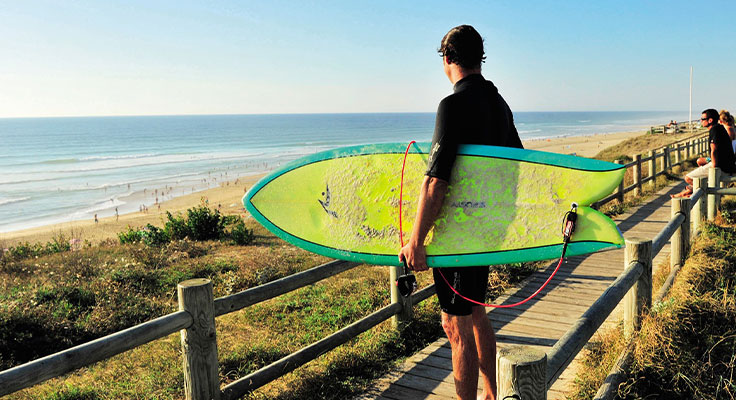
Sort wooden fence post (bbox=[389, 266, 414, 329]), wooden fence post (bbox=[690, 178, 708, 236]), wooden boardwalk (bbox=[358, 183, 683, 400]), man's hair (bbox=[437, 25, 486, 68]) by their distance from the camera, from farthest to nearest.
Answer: wooden fence post (bbox=[690, 178, 708, 236]) < wooden fence post (bbox=[389, 266, 414, 329]) < wooden boardwalk (bbox=[358, 183, 683, 400]) < man's hair (bbox=[437, 25, 486, 68])

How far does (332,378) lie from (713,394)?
234 centimetres

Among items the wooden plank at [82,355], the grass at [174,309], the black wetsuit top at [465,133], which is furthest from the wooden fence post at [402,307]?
the wooden plank at [82,355]

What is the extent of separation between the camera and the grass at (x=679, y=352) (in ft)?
10.1

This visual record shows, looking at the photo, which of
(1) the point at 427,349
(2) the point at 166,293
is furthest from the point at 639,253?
(2) the point at 166,293

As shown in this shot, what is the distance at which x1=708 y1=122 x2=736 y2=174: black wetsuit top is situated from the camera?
7570 mm

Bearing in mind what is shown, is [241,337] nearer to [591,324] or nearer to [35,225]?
[591,324]

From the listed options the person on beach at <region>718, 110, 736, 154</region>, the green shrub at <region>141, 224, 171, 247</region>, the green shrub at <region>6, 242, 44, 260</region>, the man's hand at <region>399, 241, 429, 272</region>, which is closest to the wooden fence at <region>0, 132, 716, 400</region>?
the man's hand at <region>399, 241, 429, 272</region>

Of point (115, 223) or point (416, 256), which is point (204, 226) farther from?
point (416, 256)

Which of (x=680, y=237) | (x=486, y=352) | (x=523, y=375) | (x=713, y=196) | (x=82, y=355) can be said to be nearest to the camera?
(x=523, y=375)

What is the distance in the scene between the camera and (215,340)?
2.97m

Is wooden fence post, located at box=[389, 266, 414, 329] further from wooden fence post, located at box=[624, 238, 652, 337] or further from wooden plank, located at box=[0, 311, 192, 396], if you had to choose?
wooden plank, located at box=[0, 311, 192, 396]

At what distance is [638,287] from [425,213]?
1.82m

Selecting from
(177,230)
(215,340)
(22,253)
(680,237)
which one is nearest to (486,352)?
(215,340)

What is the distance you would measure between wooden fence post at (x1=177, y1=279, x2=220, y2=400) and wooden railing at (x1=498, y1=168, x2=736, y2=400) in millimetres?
1708
